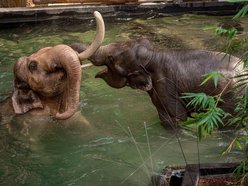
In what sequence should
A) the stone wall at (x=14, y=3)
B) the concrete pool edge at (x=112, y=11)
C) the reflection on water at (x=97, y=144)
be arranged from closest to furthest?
the reflection on water at (x=97, y=144)
the concrete pool edge at (x=112, y=11)
the stone wall at (x=14, y=3)

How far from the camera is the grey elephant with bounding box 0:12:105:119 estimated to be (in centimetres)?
606

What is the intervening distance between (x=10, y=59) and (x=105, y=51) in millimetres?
3989

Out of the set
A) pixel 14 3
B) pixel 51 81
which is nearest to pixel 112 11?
pixel 14 3

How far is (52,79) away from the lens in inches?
250

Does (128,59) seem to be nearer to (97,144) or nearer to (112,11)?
(97,144)

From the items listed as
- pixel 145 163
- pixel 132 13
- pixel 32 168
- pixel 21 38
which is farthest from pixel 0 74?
pixel 132 13

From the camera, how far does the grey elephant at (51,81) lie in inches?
239

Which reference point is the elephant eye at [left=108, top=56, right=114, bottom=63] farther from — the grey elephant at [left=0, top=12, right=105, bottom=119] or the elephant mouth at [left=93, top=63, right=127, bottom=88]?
the grey elephant at [left=0, top=12, right=105, bottom=119]

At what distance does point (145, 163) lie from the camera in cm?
604

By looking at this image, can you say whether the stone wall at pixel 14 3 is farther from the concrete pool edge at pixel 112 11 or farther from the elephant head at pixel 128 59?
the elephant head at pixel 128 59

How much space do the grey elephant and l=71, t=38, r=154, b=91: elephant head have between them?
0.27 meters

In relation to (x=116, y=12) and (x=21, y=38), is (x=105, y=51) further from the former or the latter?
(x=116, y=12)

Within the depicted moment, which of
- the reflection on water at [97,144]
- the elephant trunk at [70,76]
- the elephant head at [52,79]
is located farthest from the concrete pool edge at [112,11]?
the elephant trunk at [70,76]

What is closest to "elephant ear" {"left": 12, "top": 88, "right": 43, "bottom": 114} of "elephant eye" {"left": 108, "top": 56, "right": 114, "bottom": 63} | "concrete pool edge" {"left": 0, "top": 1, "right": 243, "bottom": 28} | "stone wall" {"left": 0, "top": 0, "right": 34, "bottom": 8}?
"elephant eye" {"left": 108, "top": 56, "right": 114, "bottom": 63}
